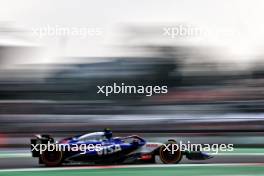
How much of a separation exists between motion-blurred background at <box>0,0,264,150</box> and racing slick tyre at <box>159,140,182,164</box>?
2.4 inches

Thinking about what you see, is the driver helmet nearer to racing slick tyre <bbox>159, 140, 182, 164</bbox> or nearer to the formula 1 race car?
the formula 1 race car

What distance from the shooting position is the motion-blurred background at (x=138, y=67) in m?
2.29

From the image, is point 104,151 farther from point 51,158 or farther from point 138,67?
point 138,67

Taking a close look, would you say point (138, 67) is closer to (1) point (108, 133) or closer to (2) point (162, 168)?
(1) point (108, 133)

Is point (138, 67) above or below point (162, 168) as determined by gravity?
above

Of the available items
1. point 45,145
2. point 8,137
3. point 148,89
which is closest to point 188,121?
point 148,89

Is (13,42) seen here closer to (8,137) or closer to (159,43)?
(8,137)

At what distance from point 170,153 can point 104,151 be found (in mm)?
335

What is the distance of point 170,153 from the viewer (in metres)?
2.39

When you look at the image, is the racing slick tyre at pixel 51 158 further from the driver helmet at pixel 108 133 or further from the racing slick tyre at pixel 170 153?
the racing slick tyre at pixel 170 153

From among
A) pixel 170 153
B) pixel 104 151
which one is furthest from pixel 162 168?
pixel 104 151

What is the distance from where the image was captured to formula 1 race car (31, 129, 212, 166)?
92.0 inches

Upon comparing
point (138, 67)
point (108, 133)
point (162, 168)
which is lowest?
point (162, 168)

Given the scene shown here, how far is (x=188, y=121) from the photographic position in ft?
7.56
